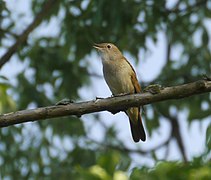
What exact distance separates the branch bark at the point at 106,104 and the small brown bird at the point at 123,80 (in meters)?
2.06

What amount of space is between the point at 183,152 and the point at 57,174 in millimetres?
2576

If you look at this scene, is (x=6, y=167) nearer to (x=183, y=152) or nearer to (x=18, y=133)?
(x=18, y=133)

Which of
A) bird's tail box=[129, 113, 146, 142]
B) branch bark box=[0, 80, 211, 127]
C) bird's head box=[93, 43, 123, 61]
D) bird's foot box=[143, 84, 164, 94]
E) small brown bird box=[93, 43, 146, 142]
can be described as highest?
bird's head box=[93, 43, 123, 61]

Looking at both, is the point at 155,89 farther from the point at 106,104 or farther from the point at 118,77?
the point at 118,77

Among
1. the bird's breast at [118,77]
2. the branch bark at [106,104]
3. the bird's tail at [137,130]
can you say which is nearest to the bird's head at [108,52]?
the bird's breast at [118,77]

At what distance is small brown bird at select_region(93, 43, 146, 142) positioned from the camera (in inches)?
287

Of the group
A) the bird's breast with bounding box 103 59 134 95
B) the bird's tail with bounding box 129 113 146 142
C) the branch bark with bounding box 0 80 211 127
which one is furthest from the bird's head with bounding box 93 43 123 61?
the branch bark with bounding box 0 80 211 127

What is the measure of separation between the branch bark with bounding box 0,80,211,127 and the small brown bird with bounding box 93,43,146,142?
6.75 feet

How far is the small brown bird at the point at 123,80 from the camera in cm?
728

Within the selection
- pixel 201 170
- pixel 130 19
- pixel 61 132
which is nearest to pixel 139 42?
pixel 130 19

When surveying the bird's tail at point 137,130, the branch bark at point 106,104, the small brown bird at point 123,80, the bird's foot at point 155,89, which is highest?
the small brown bird at point 123,80

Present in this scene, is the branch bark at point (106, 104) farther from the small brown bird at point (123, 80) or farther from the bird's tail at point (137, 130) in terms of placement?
the bird's tail at point (137, 130)

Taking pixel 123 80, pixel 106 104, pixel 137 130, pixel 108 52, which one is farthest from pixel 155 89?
pixel 108 52

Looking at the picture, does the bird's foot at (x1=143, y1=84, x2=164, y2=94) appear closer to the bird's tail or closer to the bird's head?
the bird's tail
